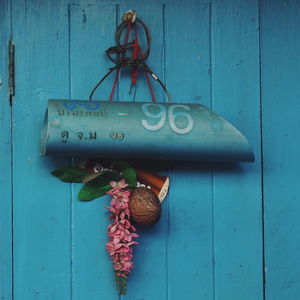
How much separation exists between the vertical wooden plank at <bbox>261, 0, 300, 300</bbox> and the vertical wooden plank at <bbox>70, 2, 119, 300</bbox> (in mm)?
435

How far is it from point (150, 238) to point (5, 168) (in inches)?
16.7

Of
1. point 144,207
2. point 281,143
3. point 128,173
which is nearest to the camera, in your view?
point 144,207

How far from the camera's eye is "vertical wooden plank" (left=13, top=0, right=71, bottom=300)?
4.58ft

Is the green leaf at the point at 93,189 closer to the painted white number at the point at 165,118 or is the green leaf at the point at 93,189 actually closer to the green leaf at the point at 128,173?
the green leaf at the point at 128,173

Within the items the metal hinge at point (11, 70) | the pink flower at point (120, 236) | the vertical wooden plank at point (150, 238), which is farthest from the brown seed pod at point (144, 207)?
the metal hinge at point (11, 70)

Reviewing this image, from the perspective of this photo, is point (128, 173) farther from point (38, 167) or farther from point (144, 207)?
point (38, 167)

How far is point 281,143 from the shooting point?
149cm

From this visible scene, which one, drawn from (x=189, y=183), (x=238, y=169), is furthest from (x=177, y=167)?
(x=238, y=169)

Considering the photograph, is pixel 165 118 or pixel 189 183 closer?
pixel 165 118

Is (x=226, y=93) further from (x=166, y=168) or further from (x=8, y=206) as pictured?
(x=8, y=206)

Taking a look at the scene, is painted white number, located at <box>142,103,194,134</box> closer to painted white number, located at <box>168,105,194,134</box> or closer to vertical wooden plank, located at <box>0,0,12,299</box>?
painted white number, located at <box>168,105,194,134</box>

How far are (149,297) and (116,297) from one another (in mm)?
87

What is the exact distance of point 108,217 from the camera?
1.42 metres

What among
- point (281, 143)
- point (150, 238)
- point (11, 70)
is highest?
point (11, 70)
